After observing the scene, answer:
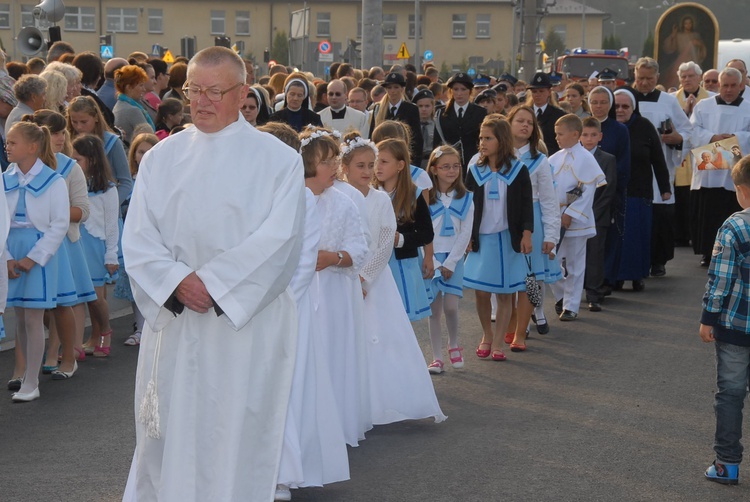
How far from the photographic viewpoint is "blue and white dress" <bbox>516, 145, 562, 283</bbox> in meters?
10.3

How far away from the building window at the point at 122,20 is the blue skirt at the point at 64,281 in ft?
255

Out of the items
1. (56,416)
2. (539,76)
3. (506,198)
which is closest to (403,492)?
(56,416)

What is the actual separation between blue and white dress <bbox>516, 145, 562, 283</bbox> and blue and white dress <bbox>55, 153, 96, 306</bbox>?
11.9 ft

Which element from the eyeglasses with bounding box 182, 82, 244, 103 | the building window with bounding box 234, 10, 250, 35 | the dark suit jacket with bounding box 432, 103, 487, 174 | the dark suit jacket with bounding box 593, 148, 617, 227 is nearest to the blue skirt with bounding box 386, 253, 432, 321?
the eyeglasses with bounding box 182, 82, 244, 103

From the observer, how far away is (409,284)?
862 cm

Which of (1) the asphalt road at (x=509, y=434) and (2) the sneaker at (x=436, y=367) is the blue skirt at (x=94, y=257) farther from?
(2) the sneaker at (x=436, y=367)

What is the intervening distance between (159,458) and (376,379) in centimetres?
263

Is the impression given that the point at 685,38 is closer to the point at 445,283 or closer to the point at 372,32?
the point at 372,32

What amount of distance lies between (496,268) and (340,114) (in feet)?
17.0

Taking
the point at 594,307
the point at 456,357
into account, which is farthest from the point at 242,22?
the point at 456,357

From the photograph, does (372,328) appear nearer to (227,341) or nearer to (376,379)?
(376,379)

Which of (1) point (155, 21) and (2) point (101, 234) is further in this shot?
(1) point (155, 21)

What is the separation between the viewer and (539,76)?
14109 mm

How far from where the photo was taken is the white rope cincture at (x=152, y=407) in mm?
5113
